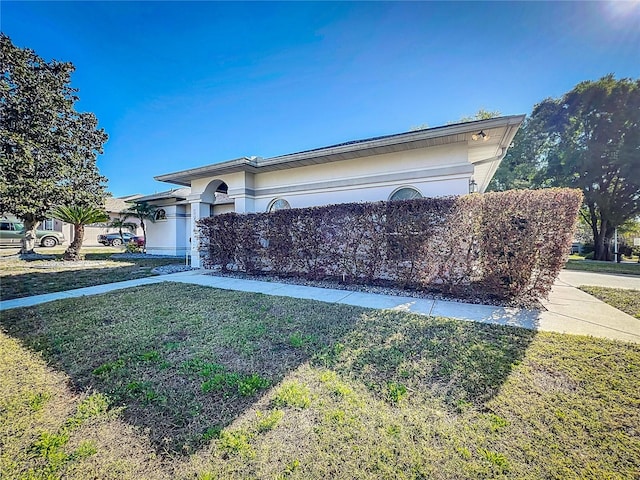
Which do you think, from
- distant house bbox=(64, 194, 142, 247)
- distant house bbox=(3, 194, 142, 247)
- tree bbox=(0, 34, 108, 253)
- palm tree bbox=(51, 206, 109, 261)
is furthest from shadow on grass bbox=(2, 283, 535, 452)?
distant house bbox=(64, 194, 142, 247)

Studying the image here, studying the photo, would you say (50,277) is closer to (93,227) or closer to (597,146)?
(93,227)

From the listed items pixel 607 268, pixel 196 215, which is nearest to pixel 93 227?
pixel 196 215

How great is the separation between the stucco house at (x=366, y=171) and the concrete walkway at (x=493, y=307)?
357cm

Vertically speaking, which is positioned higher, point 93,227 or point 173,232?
point 93,227

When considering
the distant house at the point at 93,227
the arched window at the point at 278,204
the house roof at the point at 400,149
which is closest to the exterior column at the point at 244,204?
the arched window at the point at 278,204

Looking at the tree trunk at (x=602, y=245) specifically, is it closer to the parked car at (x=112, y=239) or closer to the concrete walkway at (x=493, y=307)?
the concrete walkway at (x=493, y=307)

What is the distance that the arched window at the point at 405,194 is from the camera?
8191 millimetres

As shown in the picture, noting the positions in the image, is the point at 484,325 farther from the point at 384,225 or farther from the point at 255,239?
the point at 255,239

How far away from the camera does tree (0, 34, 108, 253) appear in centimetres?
1234

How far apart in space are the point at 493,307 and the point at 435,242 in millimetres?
1760

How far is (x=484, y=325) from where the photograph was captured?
437cm

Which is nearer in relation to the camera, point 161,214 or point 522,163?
point 161,214

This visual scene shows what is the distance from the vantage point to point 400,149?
8188 mm

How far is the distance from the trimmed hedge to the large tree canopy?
16.4 meters
